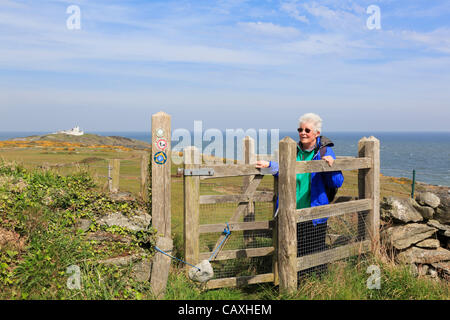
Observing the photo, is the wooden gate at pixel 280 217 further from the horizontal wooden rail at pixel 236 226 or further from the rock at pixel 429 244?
the rock at pixel 429 244

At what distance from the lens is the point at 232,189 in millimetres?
14234

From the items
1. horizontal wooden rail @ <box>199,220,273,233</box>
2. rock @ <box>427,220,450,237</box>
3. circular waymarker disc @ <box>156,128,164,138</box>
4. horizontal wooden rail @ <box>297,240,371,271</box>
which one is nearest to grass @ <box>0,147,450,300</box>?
horizontal wooden rail @ <box>297,240,371,271</box>

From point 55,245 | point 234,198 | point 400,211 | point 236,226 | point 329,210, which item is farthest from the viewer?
point 400,211

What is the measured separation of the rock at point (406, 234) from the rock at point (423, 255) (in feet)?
0.50

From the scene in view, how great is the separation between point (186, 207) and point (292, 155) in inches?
66.1

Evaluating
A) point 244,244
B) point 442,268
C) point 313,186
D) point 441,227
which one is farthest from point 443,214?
point 244,244

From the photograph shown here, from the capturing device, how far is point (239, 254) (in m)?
6.03

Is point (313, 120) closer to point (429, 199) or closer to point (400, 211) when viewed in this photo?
point (400, 211)

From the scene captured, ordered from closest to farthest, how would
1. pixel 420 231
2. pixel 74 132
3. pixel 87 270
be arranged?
1. pixel 87 270
2. pixel 420 231
3. pixel 74 132

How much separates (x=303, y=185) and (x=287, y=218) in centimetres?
68

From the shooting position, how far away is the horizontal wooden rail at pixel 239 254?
578cm

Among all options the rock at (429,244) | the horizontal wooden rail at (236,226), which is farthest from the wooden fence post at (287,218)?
the rock at (429,244)
